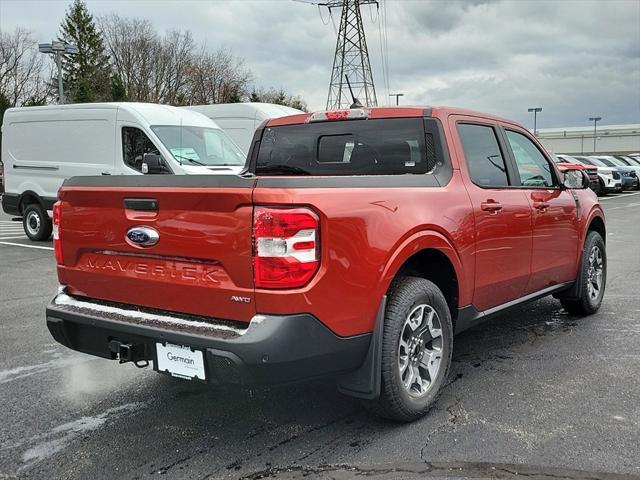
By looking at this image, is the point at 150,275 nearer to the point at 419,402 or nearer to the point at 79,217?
the point at 79,217

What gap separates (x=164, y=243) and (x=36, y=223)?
32.3ft

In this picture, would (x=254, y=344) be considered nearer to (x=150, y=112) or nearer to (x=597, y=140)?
(x=150, y=112)

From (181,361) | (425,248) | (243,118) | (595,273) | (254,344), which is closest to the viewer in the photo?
(254,344)

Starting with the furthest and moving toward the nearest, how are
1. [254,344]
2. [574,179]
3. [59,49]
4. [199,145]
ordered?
[59,49], [199,145], [574,179], [254,344]

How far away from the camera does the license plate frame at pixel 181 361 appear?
2904 mm

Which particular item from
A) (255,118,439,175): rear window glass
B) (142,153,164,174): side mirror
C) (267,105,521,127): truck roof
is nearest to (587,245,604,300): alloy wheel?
(267,105,521,127): truck roof

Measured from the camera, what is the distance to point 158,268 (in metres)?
3.13

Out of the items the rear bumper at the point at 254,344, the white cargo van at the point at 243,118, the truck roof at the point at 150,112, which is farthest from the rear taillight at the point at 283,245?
the white cargo van at the point at 243,118

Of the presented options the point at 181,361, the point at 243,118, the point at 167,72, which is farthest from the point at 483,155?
the point at 167,72

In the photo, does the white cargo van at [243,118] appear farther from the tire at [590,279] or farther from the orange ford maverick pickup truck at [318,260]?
the orange ford maverick pickup truck at [318,260]

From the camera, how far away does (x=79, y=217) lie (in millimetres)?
3434

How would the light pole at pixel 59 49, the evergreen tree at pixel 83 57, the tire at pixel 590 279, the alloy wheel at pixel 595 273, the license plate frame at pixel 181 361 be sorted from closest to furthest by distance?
the license plate frame at pixel 181 361 < the tire at pixel 590 279 < the alloy wheel at pixel 595 273 < the light pole at pixel 59 49 < the evergreen tree at pixel 83 57

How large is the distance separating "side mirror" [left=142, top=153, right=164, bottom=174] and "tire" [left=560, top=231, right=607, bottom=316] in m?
6.28

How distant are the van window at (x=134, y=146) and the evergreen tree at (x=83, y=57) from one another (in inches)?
1560
